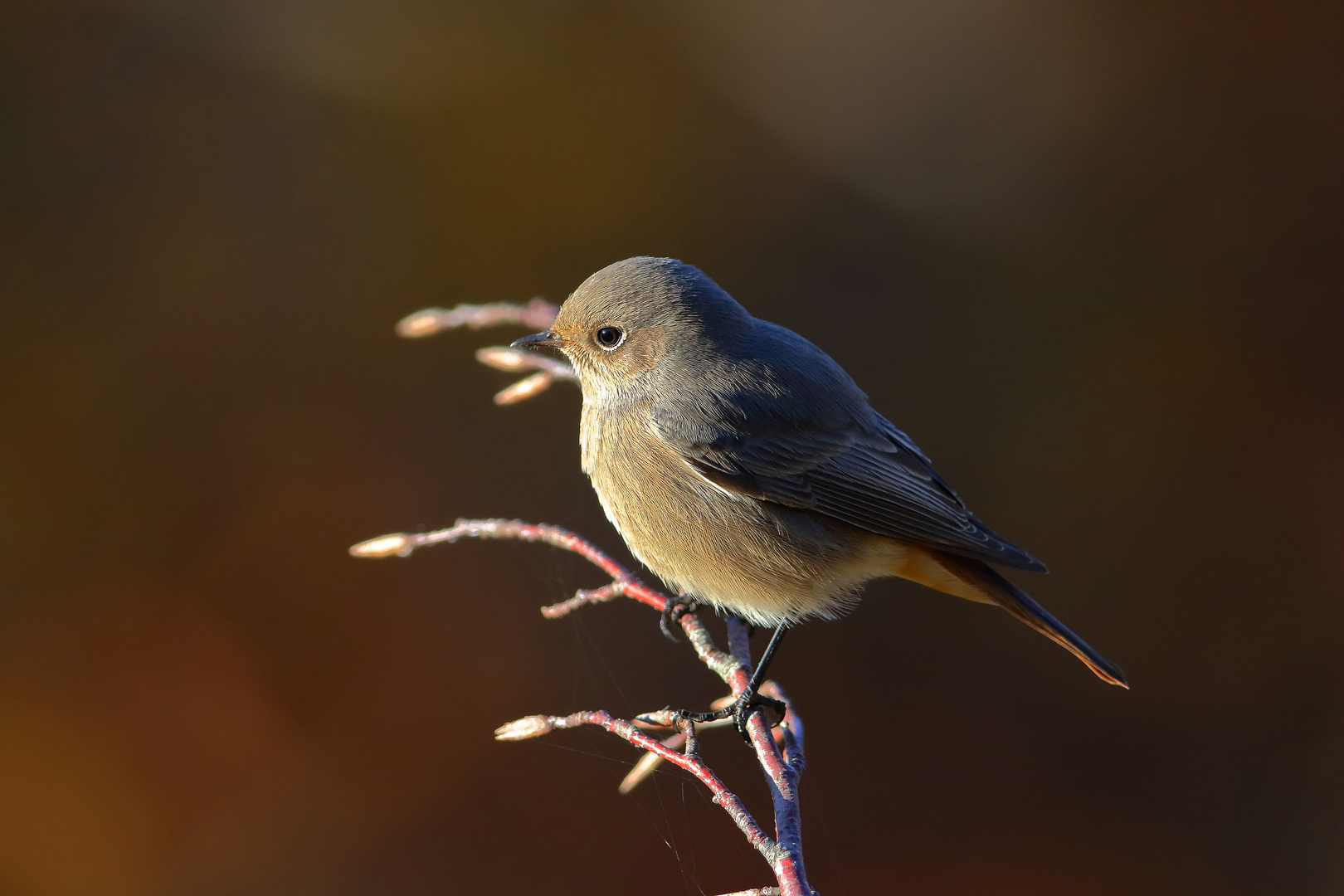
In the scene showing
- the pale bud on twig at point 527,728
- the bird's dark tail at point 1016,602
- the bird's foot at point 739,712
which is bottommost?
the bird's dark tail at point 1016,602

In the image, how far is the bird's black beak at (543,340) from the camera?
9.03 ft

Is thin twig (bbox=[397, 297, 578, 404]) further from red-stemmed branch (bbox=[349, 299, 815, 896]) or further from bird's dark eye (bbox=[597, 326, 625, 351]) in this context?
bird's dark eye (bbox=[597, 326, 625, 351])

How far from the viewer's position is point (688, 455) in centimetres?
254

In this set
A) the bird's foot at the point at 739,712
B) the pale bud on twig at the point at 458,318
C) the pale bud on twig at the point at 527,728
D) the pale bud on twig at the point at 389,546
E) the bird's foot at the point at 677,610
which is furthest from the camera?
the bird's foot at the point at 677,610

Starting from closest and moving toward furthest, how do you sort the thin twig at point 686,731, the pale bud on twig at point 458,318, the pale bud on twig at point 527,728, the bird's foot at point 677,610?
1. the thin twig at point 686,731
2. the pale bud on twig at point 527,728
3. the pale bud on twig at point 458,318
4. the bird's foot at point 677,610

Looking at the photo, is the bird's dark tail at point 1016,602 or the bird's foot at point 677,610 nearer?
the bird's dark tail at point 1016,602

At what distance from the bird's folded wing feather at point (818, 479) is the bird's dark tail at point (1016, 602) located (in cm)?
11

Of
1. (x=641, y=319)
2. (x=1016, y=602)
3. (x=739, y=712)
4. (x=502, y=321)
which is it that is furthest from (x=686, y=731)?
(x=641, y=319)

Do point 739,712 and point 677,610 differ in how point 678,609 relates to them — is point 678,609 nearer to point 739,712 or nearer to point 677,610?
point 677,610

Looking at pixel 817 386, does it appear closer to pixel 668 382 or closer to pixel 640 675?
pixel 668 382

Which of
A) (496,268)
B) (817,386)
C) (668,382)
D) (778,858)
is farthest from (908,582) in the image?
(778,858)

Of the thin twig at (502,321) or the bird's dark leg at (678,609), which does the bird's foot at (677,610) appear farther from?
the thin twig at (502,321)

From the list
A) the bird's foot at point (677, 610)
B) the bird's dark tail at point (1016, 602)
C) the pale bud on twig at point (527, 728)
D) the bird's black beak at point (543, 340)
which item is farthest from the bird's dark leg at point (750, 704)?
the bird's black beak at point (543, 340)

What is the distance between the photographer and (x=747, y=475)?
2533 mm
